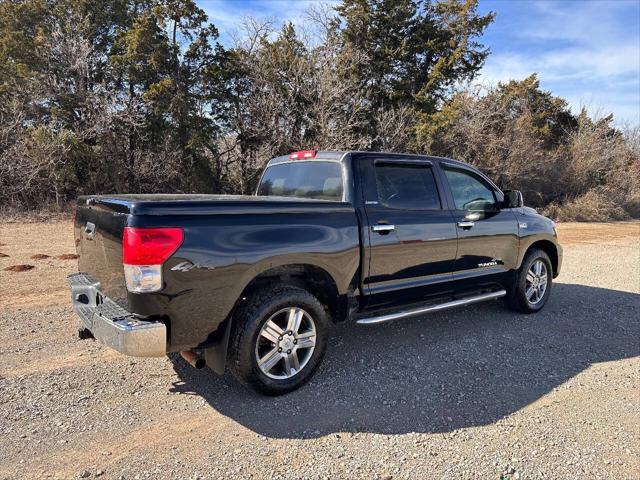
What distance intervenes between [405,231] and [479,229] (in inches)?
47.3

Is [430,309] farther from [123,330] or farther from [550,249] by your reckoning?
[123,330]

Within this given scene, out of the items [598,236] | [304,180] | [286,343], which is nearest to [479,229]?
[304,180]

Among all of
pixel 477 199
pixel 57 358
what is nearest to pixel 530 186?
pixel 477 199

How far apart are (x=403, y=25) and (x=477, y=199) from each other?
21512mm

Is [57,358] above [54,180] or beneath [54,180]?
beneath

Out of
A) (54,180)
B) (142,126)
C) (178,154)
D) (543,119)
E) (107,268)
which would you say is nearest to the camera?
(107,268)

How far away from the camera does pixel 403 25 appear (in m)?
23.6

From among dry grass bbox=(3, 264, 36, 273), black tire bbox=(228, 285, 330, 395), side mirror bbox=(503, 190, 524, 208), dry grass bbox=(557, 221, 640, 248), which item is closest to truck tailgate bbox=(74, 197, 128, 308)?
black tire bbox=(228, 285, 330, 395)

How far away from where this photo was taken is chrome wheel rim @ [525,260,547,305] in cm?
562

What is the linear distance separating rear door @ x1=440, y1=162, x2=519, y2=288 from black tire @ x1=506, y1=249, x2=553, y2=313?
239mm

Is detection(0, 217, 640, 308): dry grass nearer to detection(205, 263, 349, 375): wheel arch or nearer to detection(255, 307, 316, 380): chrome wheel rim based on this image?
detection(205, 263, 349, 375): wheel arch

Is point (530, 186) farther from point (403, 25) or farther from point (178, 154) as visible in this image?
point (178, 154)

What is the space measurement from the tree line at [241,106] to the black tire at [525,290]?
519 inches

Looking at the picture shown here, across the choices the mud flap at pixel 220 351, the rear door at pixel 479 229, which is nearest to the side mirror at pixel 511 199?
the rear door at pixel 479 229
